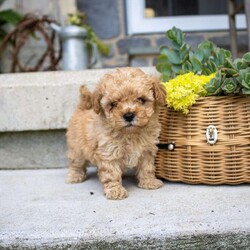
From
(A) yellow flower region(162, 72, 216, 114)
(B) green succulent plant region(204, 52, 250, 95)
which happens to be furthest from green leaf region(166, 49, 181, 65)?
(B) green succulent plant region(204, 52, 250, 95)

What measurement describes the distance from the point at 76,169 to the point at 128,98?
766mm

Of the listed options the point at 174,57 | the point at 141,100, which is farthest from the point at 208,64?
the point at 141,100

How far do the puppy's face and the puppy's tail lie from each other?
35 centimetres

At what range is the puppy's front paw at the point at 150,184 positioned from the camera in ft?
8.11

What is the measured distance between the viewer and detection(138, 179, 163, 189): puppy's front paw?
2.47 metres

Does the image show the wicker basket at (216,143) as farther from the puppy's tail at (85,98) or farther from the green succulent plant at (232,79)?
the puppy's tail at (85,98)

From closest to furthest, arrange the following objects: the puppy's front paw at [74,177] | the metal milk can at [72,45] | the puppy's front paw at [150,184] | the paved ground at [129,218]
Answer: the paved ground at [129,218] < the puppy's front paw at [150,184] < the puppy's front paw at [74,177] < the metal milk can at [72,45]

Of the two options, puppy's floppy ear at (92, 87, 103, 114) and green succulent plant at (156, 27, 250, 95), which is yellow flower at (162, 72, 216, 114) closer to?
green succulent plant at (156, 27, 250, 95)

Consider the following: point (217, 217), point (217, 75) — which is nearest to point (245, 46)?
point (217, 75)

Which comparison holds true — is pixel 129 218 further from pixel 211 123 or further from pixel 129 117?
pixel 211 123

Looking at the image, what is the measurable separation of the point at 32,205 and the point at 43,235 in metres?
0.46

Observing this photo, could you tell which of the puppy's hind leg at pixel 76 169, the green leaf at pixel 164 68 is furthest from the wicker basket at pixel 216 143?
the puppy's hind leg at pixel 76 169

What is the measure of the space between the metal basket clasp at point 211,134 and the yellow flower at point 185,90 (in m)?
0.15

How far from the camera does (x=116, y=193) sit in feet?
7.48
